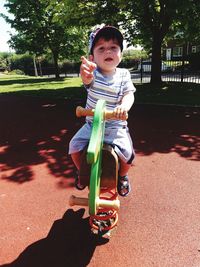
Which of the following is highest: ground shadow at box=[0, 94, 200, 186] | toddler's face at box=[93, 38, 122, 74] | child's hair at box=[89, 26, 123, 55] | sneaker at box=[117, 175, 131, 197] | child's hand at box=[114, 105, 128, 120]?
child's hair at box=[89, 26, 123, 55]

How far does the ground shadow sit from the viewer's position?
580cm

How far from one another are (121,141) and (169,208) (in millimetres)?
1516

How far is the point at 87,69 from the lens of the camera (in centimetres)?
288

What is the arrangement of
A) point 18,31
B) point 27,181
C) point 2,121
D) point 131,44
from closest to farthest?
point 27,181
point 2,121
point 131,44
point 18,31

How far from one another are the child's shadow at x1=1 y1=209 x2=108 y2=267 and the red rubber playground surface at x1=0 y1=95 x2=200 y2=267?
0.03ft

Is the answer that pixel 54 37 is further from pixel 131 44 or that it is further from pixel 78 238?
pixel 78 238

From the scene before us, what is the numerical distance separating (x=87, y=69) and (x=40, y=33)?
25.8 meters

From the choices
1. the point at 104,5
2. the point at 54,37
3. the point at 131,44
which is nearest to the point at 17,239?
the point at 104,5

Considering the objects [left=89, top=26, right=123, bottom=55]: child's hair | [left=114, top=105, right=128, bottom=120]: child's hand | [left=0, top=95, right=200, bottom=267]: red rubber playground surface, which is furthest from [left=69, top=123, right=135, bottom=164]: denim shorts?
[left=0, top=95, right=200, bottom=267]: red rubber playground surface

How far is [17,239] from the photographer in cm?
355

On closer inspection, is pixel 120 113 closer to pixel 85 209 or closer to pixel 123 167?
pixel 123 167

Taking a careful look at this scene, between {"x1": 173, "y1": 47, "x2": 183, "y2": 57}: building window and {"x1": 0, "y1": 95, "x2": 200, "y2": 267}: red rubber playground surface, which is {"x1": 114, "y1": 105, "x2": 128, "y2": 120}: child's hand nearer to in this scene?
{"x1": 0, "y1": 95, "x2": 200, "y2": 267}: red rubber playground surface

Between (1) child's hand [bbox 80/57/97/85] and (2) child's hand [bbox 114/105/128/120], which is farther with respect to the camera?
(1) child's hand [bbox 80/57/97/85]

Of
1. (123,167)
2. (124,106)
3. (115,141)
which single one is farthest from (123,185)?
(124,106)
